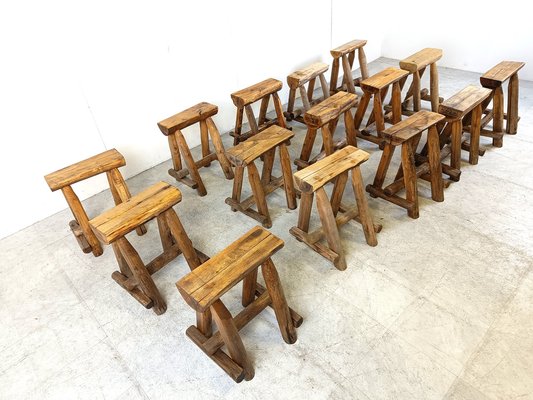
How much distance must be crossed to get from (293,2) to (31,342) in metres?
3.72

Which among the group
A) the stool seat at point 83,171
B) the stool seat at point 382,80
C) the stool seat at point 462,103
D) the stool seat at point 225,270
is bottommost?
the stool seat at point 225,270

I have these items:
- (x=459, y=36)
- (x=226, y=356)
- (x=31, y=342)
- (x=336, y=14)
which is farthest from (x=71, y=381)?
(x=459, y=36)

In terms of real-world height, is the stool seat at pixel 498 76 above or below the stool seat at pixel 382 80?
below

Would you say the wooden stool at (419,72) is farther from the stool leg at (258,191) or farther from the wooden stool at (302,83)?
the stool leg at (258,191)

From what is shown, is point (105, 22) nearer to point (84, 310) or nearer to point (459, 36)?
point (84, 310)

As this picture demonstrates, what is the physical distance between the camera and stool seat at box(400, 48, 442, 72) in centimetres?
323

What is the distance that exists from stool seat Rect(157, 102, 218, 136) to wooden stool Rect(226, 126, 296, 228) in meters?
0.59

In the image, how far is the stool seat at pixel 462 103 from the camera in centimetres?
239

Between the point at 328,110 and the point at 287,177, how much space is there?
0.61 m

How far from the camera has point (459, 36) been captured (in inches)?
170

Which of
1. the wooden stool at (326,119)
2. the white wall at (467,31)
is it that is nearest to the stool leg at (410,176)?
the wooden stool at (326,119)

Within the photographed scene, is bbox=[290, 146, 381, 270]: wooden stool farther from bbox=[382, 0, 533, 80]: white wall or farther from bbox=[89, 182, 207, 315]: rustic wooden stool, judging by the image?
bbox=[382, 0, 533, 80]: white wall

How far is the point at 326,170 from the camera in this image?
1.96m

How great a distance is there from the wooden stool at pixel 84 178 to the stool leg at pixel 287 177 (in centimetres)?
108
